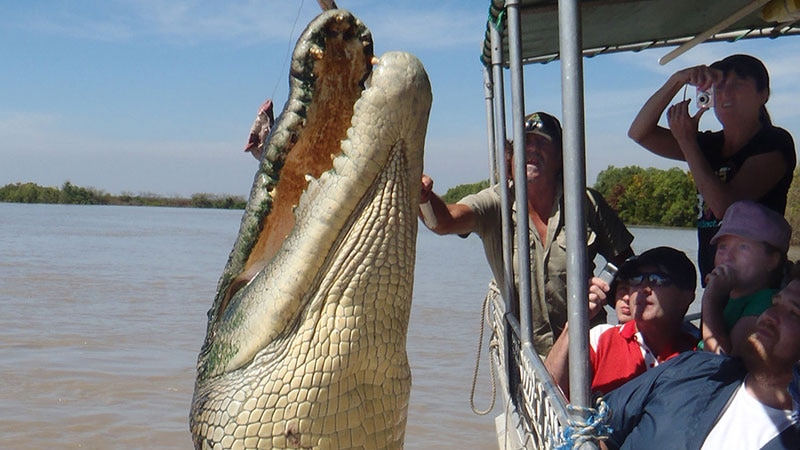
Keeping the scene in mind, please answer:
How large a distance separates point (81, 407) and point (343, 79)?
7.38 metres

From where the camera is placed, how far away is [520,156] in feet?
8.41

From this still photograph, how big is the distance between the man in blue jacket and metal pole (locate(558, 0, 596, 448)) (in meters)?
0.55

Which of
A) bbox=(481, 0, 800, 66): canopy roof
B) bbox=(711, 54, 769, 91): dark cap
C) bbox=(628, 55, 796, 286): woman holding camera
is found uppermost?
bbox=(481, 0, 800, 66): canopy roof

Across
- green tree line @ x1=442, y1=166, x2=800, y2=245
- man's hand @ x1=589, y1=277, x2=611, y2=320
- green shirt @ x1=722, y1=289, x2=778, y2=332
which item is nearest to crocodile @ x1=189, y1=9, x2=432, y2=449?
man's hand @ x1=589, y1=277, x2=611, y2=320

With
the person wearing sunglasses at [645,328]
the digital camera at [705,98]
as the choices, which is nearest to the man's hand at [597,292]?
the person wearing sunglasses at [645,328]

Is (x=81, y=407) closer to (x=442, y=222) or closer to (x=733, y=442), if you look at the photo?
(x=442, y=222)

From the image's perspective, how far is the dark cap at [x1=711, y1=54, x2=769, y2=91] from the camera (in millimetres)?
2736

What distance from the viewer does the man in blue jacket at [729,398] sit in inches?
80.0

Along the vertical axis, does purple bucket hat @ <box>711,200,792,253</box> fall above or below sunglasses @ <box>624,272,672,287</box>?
above

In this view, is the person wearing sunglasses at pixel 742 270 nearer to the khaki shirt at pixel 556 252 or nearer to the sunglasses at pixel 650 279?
the sunglasses at pixel 650 279

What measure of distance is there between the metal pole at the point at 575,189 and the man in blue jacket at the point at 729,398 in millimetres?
549

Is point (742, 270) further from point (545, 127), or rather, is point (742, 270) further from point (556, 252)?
point (545, 127)

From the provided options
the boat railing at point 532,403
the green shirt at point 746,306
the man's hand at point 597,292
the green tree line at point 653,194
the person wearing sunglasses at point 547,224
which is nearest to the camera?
the boat railing at point 532,403

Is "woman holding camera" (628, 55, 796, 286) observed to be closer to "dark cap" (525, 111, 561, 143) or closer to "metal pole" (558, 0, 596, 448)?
"dark cap" (525, 111, 561, 143)
